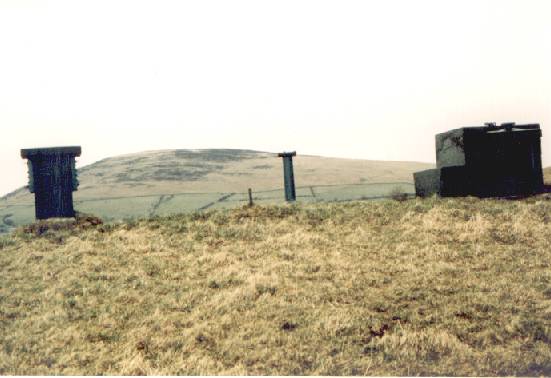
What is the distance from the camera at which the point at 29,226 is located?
13.6 m

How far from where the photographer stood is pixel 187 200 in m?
46.5

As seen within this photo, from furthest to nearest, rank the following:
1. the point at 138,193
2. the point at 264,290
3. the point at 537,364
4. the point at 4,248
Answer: the point at 138,193
the point at 4,248
the point at 264,290
the point at 537,364

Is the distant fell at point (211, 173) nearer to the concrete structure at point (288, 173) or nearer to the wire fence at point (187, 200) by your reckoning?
the wire fence at point (187, 200)

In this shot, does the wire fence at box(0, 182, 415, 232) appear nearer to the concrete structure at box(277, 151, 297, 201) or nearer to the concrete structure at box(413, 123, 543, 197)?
the concrete structure at box(277, 151, 297, 201)

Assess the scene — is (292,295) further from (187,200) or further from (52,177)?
(187,200)

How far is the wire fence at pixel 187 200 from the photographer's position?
41219 mm

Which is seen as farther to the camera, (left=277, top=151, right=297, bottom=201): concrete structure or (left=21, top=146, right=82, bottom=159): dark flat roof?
(left=277, top=151, right=297, bottom=201): concrete structure

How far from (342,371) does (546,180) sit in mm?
13421

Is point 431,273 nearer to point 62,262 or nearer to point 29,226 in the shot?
point 62,262

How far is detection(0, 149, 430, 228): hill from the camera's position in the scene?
144 ft

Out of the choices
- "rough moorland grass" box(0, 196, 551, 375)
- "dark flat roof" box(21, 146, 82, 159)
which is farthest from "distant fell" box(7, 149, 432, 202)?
"rough moorland grass" box(0, 196, 551, 375)

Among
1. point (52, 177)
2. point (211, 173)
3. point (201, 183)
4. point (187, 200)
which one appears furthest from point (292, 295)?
point (211, 173)

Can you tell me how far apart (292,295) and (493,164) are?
9.37 metres

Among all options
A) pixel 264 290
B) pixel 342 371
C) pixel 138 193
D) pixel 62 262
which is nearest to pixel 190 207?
pixel 138 193
